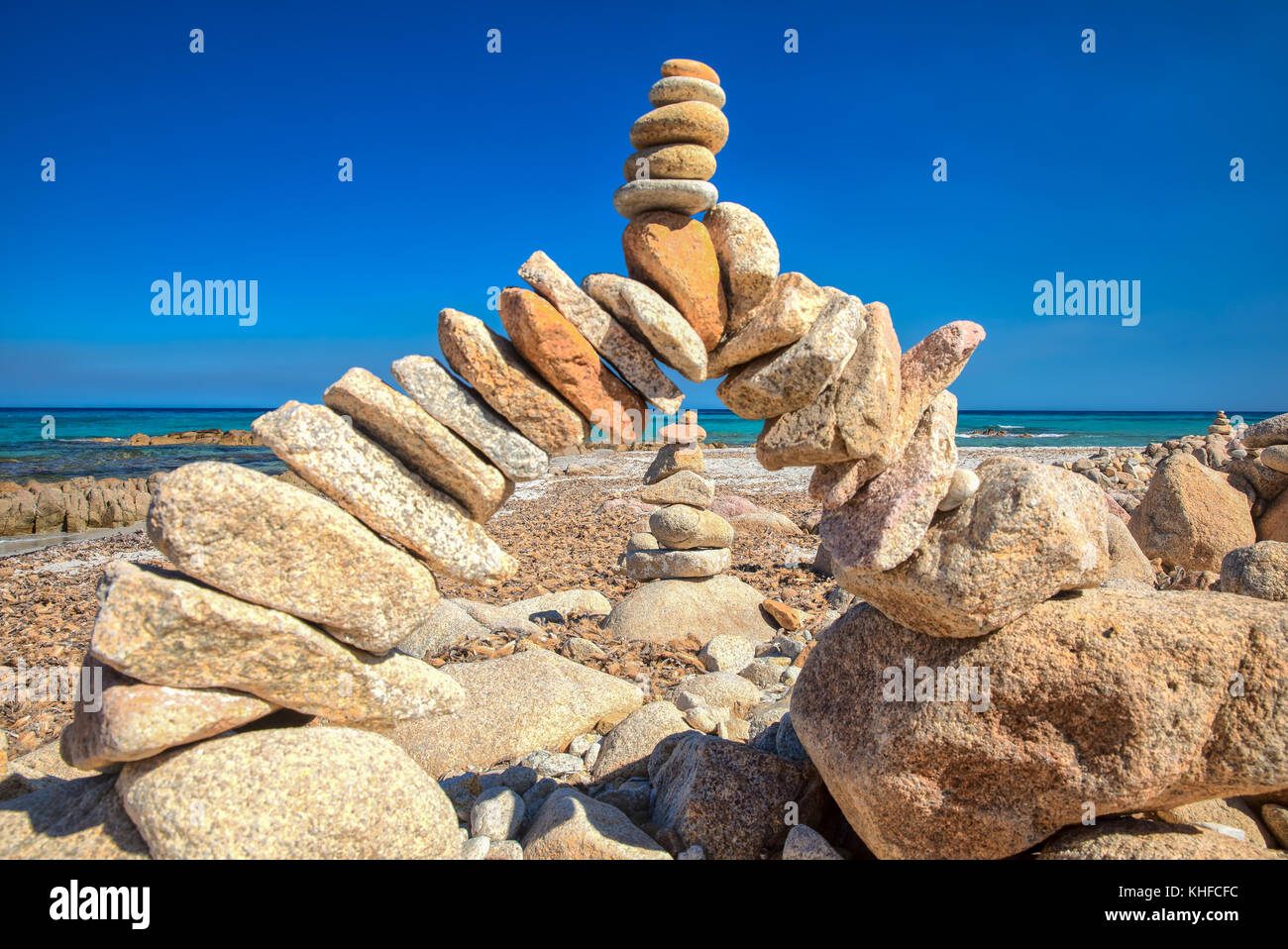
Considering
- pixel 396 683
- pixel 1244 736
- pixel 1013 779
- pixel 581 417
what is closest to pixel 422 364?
pixel 581 417

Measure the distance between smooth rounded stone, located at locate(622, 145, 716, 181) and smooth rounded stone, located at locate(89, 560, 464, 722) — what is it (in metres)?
2.80

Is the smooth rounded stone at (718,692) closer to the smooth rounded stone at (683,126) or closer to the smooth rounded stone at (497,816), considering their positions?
the smooth rounded stone at (497,816)

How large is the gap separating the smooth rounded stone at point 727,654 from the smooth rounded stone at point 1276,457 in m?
5.95

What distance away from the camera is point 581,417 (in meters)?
3.80

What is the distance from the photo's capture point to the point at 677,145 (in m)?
4.04

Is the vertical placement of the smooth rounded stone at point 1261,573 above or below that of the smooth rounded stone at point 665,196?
below

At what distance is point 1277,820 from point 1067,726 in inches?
61.6

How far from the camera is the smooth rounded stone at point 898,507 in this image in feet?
11.5

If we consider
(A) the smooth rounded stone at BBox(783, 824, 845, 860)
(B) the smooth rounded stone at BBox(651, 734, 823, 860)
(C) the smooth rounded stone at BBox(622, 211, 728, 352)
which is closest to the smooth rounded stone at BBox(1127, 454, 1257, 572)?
(B) the smooth rounded stone at BBox(651, 734, 823, 860)

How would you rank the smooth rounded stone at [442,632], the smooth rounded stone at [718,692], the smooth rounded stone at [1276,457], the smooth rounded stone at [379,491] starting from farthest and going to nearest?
the smooth rounded stone at [1276,457] → the smooth rounded stone at [442,632] → the smooth rounded stone at [718,692] → the smooth rounded stone at [379,491]

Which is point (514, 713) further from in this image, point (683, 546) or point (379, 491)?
point (683, 546)

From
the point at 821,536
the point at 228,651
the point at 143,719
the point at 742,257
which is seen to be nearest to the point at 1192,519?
the point at 821,536

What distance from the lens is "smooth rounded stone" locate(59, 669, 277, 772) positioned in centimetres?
314

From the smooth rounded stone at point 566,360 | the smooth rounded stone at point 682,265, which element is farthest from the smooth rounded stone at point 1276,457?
the smooth rounded stone at point 566,360
